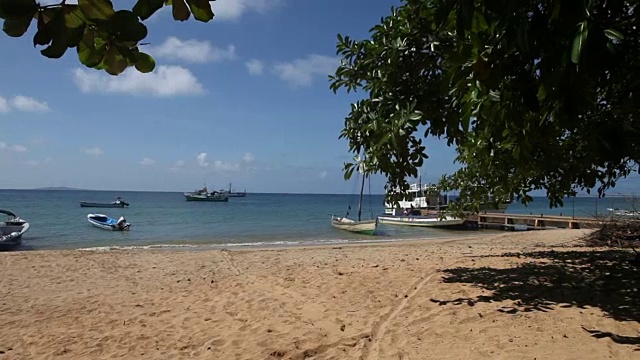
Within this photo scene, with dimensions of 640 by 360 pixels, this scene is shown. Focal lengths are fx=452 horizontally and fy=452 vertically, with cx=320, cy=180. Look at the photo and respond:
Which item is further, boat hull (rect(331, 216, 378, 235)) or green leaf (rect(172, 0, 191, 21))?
boat hull (rect(331, 216, 378, 235))

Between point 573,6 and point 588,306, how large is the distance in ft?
16.6

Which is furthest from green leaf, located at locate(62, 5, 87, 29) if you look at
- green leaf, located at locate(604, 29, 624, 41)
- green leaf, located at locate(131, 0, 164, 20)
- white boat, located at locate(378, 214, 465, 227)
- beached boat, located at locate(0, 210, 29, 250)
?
white boat, located at locate(378, 214, 465, 227)

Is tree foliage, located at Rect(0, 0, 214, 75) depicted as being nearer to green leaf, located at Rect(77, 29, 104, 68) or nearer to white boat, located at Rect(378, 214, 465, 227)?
green leaf, located at Rect(77, 29, 104, 68)

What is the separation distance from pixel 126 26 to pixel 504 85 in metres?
2.35

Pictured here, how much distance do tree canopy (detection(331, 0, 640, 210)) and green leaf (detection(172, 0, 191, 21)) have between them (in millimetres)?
959

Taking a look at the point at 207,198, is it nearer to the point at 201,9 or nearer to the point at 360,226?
the point at 360,226

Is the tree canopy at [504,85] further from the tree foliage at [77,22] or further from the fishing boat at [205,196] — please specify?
the fishing boat at [205,196]

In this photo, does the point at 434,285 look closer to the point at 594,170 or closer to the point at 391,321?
the point at 391,321

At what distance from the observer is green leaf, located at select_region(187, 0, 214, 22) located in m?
1.43

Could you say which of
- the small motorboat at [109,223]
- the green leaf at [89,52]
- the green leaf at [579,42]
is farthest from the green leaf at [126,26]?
the small motorboat at [109,223]

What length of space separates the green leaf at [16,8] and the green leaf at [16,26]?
28 millimetres

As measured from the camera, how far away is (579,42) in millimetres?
1559

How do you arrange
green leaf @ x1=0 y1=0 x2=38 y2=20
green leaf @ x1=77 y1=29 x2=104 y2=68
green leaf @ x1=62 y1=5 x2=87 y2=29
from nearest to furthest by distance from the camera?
green leaf @ x1=0 y1=0 x2=38 y2=20 → green leaf @ x1=62 y1=5 x2=87 y2=29 → green leaf @ x1=77 y1=29 x2=104 y2=68

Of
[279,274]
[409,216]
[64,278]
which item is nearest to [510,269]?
[279,274]
